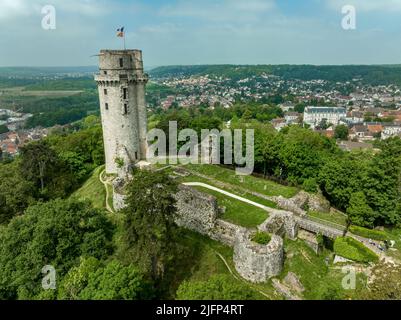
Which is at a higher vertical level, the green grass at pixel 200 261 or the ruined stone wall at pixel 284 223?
the ruined stone wall at pixel 284 223

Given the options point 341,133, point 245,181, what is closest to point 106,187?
point 245,181

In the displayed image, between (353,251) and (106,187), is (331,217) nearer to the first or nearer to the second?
(353,251)

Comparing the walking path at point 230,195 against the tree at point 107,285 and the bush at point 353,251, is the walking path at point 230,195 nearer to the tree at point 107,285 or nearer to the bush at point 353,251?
the bush at point 353,251

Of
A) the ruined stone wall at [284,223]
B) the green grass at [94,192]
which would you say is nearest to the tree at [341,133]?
the green grass at [94,192]

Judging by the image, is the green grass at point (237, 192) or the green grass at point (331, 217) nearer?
the green grass at point (237, 192)

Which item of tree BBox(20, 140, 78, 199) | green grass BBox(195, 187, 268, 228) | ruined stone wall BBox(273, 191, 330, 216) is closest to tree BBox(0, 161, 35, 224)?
tree BBox(20, 140, 78, 199)

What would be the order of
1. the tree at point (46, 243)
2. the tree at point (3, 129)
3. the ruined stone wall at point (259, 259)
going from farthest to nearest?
the tree at point (3, 129) < the tree at point (46, 243) < the ruined stone wall at point (259, 259)

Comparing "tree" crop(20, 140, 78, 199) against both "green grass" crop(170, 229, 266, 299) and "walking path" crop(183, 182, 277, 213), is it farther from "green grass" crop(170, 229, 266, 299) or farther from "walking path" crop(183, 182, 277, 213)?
"green grass" crop(170, 229, 266, 299)
